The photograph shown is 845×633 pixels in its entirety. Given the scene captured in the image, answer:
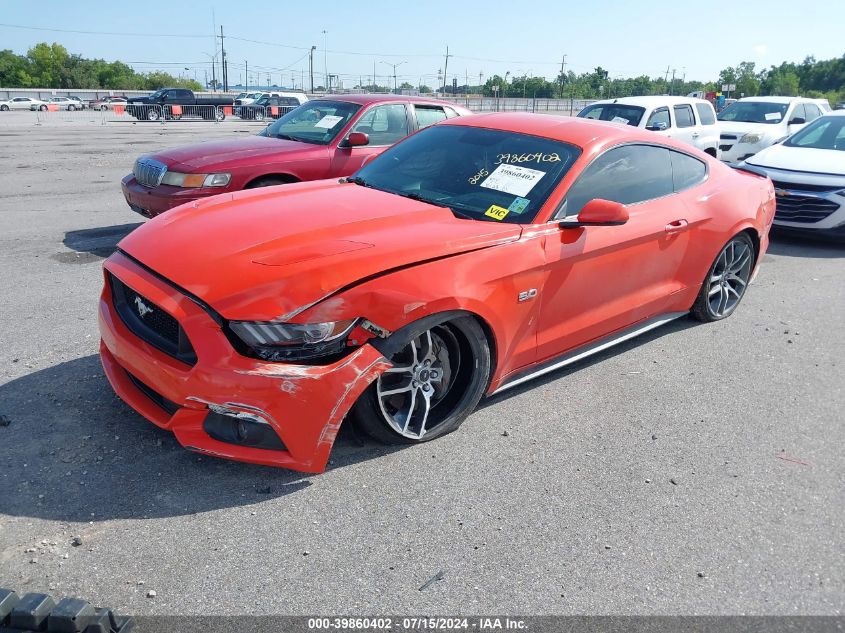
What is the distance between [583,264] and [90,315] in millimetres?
3686

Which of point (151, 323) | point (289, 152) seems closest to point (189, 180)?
point (289, 152)

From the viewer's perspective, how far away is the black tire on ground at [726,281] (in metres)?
5.39

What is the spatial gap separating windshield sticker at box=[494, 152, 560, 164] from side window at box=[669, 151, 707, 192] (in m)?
1.26

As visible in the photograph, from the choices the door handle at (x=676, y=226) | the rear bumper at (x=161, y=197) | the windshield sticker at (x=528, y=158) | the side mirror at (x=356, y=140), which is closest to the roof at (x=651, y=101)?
the side mirror at (x=356, y=140)

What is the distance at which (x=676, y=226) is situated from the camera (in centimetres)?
464

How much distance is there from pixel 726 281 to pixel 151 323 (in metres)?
4.52

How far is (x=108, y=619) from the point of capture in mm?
2191

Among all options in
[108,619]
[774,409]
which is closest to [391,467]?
[108,619]

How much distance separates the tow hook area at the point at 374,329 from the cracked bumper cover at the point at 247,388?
0.08 meters

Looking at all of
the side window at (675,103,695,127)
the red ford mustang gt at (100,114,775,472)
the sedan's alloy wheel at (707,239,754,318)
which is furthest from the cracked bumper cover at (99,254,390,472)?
the side window at (675,103,695,127)

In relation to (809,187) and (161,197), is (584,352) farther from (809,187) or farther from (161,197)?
(809,187)

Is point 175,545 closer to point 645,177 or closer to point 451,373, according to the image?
point 451,373

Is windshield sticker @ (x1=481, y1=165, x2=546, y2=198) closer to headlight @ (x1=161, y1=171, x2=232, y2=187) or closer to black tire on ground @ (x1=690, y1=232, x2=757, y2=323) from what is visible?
black tire on ground @ (x1=690, y1=232, x2=757, y2=323)

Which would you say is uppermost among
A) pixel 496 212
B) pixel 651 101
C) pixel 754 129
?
pixel 651 101
